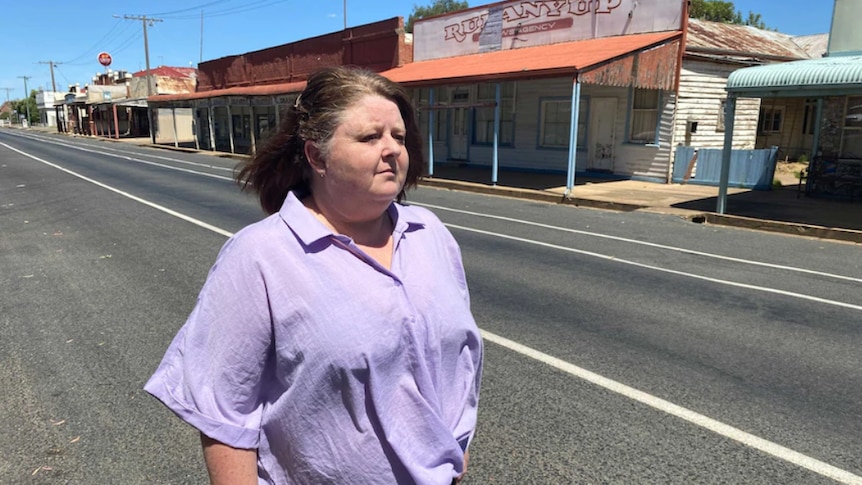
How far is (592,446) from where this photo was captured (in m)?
3.32

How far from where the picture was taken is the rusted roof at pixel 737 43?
1794 centimetres

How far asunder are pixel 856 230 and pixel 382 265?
11.8m

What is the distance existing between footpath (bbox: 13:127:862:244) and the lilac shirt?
1113 cm

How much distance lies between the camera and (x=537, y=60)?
55.5ft

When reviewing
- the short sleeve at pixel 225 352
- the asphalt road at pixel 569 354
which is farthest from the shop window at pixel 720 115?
the short sleeve at pixel 225 352

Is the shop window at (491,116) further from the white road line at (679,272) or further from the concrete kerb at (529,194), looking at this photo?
the white road line at (679,272)

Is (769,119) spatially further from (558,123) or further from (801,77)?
(801,77)

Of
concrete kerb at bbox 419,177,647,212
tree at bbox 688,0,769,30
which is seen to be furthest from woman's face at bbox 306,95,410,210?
tree at bbox 688,0,769,30

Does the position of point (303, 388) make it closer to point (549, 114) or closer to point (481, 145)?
point (549, 114)

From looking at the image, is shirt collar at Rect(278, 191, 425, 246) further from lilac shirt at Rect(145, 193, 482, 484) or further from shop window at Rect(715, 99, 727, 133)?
shop window at Rect(715, 99, 727, 133)

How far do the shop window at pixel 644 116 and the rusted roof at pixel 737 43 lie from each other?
162 centimetres

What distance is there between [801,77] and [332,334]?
12187 mm

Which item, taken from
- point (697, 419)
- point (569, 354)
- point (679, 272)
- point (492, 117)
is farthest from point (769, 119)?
point (697, 419)

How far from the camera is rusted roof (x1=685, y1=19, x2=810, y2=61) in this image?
17.9m
